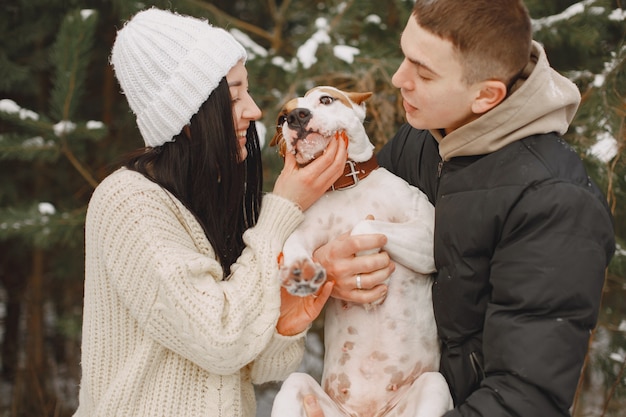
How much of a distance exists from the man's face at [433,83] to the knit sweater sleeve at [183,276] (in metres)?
0.44

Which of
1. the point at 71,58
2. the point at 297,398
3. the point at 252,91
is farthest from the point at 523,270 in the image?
the point at 71,58

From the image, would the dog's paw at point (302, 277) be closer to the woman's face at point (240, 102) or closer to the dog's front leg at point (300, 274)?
the dog's front leg at point (300, 274)

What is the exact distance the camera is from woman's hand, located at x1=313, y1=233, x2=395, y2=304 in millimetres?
1775

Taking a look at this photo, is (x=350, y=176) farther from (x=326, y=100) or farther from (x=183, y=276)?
(x=183, y=276)

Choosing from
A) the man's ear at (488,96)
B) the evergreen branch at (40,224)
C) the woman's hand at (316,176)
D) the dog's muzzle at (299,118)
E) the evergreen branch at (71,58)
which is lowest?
the evergreen branch at (40,224)

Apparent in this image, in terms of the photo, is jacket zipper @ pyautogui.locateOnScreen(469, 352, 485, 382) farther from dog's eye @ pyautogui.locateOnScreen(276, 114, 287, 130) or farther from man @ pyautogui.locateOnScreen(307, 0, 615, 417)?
dog's eye @ pyautogui.locateOnScreen(276, 114, 287, 130)

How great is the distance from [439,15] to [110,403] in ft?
4.38

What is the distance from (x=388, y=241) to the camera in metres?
1.81

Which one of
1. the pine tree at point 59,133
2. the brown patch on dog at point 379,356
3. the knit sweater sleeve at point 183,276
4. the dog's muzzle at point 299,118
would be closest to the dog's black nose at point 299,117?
the dog's muzzle at point 299,118

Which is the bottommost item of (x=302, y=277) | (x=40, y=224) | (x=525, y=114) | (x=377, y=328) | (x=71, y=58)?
(x=40, y=224)

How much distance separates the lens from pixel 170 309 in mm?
1739

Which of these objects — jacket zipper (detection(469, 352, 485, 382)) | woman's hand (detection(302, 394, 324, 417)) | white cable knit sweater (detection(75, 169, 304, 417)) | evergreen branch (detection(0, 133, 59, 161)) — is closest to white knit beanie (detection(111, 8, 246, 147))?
white cable knit sweater (detection(75, 169, 304, 417))

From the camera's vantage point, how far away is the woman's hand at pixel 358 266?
1775 mm

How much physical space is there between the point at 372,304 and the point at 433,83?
0.60m
